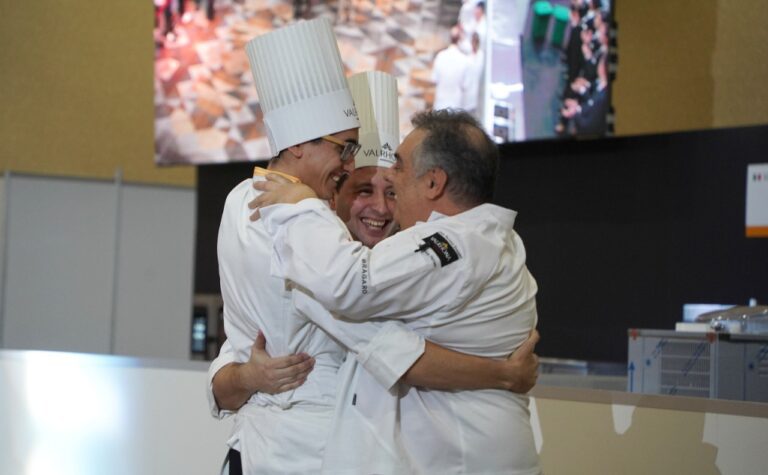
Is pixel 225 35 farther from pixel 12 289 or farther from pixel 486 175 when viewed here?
pixel 486 175

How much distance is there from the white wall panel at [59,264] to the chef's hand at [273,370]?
5.87 m

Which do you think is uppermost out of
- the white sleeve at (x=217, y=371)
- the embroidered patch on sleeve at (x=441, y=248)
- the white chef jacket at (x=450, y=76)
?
the white chef jacket at (x=450, y=76)

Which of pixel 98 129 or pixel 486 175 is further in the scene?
pixel 98 129

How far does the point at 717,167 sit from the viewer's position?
4480mm

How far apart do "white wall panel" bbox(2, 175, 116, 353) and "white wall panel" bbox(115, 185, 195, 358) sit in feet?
0.33

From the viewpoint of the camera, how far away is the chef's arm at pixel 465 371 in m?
1.59

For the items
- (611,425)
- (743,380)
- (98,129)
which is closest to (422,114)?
(611,425)

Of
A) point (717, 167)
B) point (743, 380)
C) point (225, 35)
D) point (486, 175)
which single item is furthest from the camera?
point (225, 35)

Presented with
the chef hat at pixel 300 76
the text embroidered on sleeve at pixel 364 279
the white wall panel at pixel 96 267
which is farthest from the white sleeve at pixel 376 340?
the white wall panel at pixel 96 267

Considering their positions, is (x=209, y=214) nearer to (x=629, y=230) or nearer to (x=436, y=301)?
(x=629, y=230)

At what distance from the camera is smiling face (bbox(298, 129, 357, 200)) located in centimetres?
177

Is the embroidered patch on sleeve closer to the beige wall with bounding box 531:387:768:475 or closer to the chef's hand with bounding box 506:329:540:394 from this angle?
the chef's hand with bounding box 506:329:540:394

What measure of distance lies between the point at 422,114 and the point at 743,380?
126 centimetres

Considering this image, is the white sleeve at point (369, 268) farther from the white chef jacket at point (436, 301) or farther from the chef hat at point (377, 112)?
the chef hat at point (377, 112)
